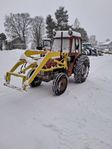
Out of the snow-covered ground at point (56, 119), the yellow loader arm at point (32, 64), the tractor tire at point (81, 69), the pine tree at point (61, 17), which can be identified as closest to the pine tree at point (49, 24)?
the pine tree at point (61, 17)

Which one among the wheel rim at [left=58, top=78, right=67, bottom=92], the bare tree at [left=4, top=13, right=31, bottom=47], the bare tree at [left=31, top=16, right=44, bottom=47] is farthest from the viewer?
the bare tree at [left=4, top=13, right=31, bottom=47]

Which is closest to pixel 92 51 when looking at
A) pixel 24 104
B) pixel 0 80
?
pixel 0 80

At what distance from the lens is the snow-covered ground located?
3.83m

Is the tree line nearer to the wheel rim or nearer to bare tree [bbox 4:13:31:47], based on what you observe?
bare tree [bbox 4:13:31:47]

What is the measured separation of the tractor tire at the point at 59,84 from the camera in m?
6.27

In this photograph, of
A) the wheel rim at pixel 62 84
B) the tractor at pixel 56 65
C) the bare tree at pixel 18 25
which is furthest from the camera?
the bare tree at pixel 18 25

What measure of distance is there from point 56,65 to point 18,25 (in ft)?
128

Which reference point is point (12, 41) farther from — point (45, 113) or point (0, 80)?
point (45, 113)

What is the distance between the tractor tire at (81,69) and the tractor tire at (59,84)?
44.5 inches

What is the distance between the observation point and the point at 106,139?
156 inches

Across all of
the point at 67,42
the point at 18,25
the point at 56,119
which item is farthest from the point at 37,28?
the point at 56,119

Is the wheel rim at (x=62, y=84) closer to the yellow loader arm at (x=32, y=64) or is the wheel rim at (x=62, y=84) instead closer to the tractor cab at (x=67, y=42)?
the yellow loader arm at (x=32, y=64)

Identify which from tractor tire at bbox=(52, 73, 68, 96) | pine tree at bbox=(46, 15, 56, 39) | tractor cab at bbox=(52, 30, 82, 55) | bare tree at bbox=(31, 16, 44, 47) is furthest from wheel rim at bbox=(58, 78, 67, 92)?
bare tree at bbox=(31, 16, 44, 47)

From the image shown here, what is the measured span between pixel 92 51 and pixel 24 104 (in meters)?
18.3
